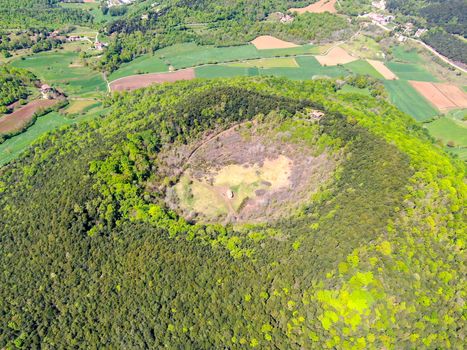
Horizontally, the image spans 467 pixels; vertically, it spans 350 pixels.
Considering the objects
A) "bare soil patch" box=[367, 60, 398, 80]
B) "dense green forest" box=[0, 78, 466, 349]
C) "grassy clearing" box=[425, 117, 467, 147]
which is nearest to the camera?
"dense green forest" box=[0, 78, 466, 349]

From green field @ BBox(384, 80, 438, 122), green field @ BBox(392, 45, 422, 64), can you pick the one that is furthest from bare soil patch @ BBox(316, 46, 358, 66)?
green field @ BBox(384, 80, 438, 122)

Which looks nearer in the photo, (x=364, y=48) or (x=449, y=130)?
(x=449, y=130)

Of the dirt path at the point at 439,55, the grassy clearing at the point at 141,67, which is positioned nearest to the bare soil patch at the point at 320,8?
the dirt path at the point at 439,55

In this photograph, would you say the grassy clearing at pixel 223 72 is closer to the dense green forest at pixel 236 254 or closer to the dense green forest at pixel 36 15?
the dense green forest at pixel 236 254

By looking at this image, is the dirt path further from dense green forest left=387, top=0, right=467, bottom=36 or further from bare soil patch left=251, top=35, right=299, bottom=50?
bare soil patch left=251, top=35, right=299, bottom=50

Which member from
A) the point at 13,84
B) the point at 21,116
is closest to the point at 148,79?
the point at 21,116

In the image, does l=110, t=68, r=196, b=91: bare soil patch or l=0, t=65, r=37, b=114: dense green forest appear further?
l=110, t=68, r=196, b=91: bare soil patch

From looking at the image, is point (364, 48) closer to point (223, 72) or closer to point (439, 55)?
point (439, 55)
